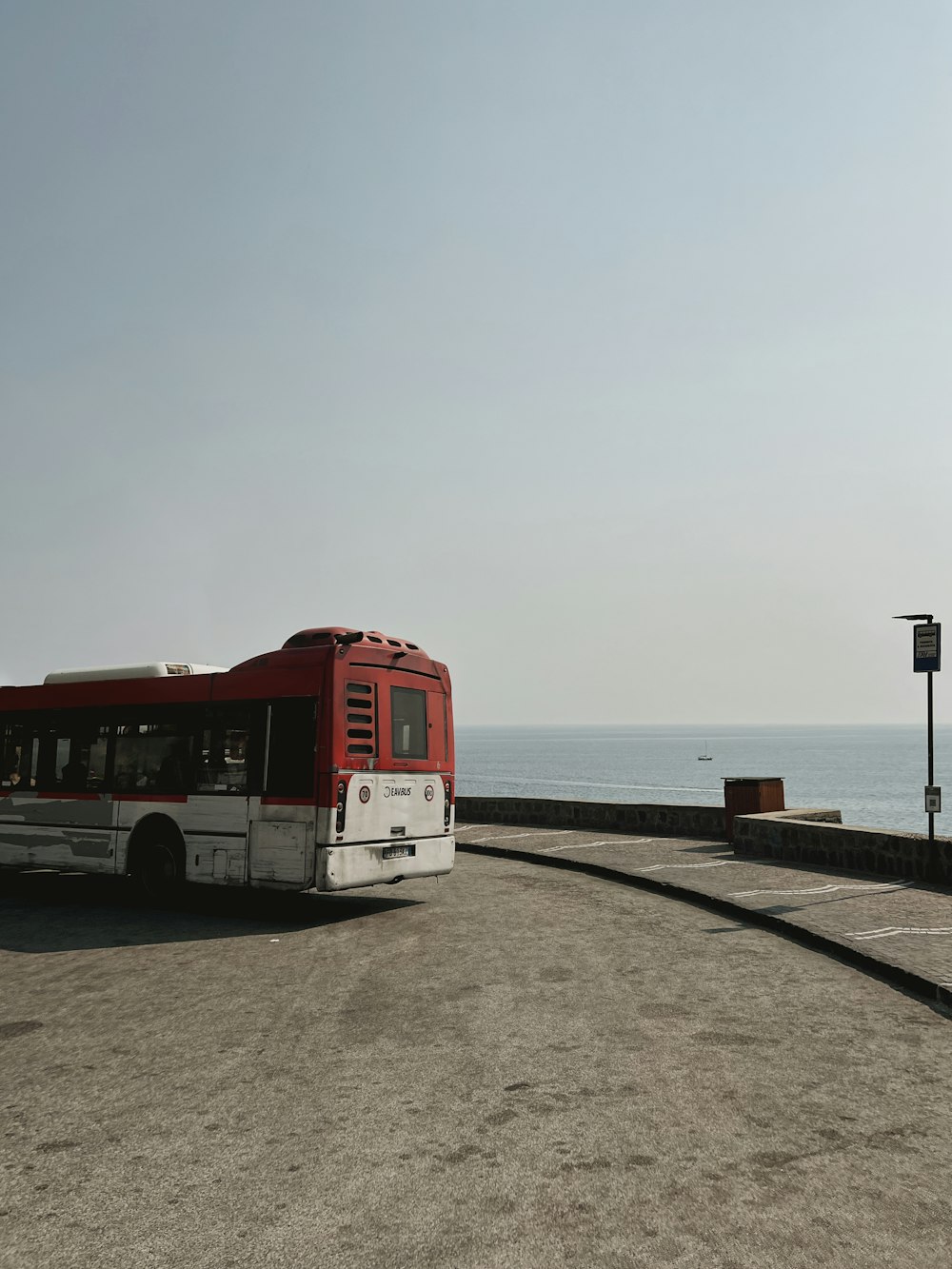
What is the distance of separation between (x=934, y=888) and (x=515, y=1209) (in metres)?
9.66

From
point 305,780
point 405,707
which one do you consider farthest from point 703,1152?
point 405,707

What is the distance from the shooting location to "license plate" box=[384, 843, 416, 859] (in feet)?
37.8

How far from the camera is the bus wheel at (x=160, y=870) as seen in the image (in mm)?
11977

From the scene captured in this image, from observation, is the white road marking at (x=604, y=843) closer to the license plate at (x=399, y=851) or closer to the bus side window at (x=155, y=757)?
the license plate at (x=399, y=851)

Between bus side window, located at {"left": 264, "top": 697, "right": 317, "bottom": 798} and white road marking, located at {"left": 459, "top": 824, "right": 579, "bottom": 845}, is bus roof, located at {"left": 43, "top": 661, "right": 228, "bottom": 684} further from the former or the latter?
white road marking, located at {"left": 459, "top": 824, "right": 579, "bottom": 845}

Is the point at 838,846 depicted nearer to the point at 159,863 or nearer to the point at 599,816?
the point at 599,816

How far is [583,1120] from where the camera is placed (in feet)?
16.1

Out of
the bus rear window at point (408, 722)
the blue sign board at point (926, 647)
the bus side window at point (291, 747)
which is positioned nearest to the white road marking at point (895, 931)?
the blue sign board at point (926, 647)

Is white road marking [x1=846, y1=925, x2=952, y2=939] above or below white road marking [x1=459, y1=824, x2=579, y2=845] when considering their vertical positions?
above

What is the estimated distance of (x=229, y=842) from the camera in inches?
452

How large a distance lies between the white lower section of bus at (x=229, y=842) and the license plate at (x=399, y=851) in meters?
0.01

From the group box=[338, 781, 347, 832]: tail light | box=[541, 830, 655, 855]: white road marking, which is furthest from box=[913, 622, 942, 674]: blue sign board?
box=[338, 781, 347, 832]: tail light

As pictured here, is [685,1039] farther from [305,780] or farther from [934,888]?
[934,888]

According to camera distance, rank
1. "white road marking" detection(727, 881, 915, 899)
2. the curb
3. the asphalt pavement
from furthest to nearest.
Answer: "white road marking" detection(727, 881, 915, 899) < the asphalt pavement < the curb
